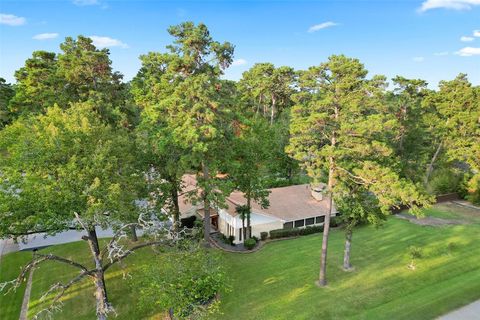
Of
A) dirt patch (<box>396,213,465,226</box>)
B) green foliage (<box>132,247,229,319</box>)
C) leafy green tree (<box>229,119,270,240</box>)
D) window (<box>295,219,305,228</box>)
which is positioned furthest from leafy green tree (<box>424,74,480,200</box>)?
green foliage (<box>132,247,229,319</box>)

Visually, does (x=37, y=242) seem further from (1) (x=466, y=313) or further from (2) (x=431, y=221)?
(2) (x=431, y=221)

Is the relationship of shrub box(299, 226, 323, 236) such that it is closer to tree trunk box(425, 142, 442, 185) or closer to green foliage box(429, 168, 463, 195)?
green foliage box(429, 168, 463, 195)

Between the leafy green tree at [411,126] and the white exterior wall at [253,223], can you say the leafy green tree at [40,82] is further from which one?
the leafy green tree at [411,126]

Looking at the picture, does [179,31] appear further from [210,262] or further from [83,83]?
[83,83]

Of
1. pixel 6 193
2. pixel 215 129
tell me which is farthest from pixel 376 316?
pixel 6 193

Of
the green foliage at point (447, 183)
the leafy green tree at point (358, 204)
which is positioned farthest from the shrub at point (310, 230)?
the green foliage at point (447, 183)

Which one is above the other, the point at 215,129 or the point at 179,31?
the point at 179,31
